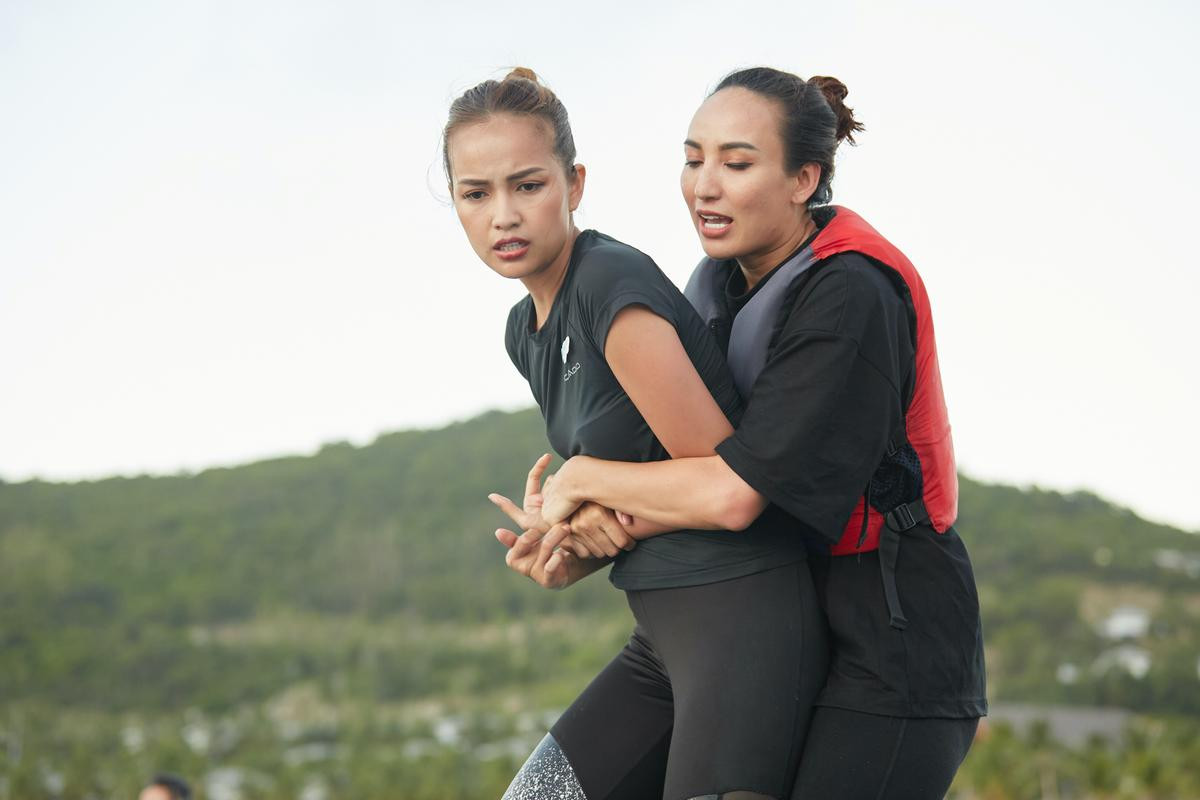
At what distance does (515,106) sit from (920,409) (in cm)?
105

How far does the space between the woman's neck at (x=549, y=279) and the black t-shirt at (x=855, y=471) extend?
48 centimetres

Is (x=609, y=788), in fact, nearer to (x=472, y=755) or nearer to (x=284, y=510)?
(x=472, y=755)

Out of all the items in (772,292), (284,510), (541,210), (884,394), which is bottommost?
(284,510)

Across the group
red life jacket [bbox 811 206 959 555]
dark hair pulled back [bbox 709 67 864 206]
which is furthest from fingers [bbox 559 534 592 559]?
dark hair pulled back [bbox 709 67 864 206]

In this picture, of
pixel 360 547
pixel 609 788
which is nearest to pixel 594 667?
pixel 360 547

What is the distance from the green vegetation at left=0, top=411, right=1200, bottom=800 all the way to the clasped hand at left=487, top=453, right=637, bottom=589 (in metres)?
27.2

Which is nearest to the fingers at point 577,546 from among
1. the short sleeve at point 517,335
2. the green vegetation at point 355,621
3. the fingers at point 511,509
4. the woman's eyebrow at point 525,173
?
the fingers at point 511,509

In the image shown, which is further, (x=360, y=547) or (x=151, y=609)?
(x=360, y=547)

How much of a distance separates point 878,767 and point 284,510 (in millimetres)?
78266

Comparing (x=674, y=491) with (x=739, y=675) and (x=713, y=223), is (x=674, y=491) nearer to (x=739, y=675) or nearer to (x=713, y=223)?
(x=739, y=675)

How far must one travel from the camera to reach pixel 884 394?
Result: 2.46 m

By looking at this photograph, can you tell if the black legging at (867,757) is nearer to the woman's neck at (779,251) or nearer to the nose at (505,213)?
the woman's neck at (779,251)

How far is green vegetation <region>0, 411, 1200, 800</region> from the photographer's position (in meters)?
43.9

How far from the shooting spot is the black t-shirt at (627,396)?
2.58 metres
